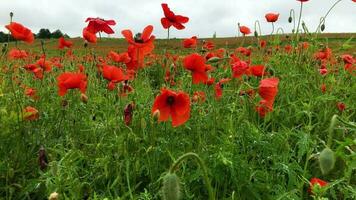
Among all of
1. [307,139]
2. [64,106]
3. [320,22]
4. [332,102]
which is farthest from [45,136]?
[320,22]

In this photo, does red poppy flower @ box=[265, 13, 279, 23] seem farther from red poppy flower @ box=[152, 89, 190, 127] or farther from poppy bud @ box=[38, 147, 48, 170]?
poppy bud @ box=[38, 147, 48, 170]

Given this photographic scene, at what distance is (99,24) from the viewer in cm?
315

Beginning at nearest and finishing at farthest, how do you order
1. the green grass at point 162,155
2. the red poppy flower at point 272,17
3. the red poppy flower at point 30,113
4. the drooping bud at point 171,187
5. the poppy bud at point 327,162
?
the drooping bud at point 171,187 → the poppy bud at point 327,162 → the green grass at point 162,155 → the red poppy flower at point 30,113 → the red poppy flower at point 272,17

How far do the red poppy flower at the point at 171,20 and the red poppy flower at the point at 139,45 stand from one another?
0.37 ft

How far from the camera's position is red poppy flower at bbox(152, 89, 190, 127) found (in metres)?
2.46

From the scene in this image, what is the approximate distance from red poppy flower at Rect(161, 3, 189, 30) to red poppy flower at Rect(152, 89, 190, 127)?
723mm

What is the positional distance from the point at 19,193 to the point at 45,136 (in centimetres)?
58

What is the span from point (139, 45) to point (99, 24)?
31 centimetres

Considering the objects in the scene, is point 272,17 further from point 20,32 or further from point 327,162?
point 327,162

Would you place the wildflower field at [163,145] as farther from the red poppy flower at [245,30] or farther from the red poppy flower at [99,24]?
the red poppy flower at [245,30]

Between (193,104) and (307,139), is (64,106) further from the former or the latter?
(307,139)

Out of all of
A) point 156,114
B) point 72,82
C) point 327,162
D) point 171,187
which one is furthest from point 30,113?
point 327,162

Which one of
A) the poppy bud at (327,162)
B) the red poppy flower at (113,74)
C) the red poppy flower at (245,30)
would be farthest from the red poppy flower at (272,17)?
the poppy bud at (327,162)

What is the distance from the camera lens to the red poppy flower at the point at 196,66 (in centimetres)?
286
